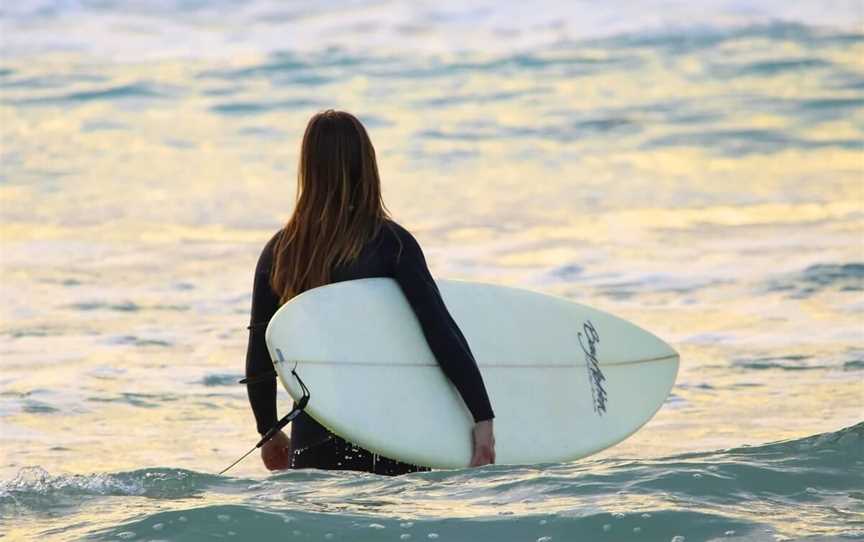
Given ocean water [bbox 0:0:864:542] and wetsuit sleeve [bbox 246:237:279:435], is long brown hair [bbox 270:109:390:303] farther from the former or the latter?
ocean water [bbox 0:0:864:542]

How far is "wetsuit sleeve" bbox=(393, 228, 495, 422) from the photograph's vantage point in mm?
3758

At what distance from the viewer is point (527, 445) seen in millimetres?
4098

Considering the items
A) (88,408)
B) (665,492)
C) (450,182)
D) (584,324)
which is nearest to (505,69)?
(450,182)

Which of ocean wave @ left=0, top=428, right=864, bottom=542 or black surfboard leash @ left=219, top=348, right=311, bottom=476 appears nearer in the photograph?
ocean wave @ left=0, top=428, right=864, bottom=542

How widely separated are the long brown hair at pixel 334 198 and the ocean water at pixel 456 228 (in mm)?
573

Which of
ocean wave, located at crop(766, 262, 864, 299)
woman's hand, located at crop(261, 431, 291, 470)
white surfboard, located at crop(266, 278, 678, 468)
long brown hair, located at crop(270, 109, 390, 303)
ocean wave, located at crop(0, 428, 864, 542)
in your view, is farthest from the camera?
ocean wave, located at crop(766, 262, 864, 299)

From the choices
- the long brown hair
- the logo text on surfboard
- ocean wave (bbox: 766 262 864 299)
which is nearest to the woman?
the long brown hair

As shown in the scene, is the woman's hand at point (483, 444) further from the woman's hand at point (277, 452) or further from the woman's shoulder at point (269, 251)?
the woman's shoulder at point (269, 251)

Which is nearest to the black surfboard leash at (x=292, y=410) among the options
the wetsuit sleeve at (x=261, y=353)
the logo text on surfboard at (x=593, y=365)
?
the wetsuit sleeve at (x=261, y=353)

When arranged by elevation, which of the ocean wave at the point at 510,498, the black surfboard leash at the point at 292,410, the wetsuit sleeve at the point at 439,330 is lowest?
the ocean wave at the point at 510,498

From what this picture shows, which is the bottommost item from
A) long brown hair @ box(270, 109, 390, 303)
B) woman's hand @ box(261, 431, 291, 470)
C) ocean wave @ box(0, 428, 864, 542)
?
ocean wave @ box(0, 428, 864, 542)

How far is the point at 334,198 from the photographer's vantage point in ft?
12.3

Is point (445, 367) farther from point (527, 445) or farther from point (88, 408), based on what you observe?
point (88, 408)

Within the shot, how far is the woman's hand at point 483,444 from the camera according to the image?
3852mm
